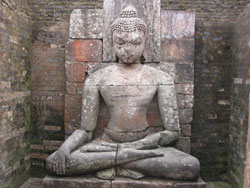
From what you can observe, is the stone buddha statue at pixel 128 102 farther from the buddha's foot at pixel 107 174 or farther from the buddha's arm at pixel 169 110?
the buddha's foot at pixel 107 174

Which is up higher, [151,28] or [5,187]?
[151,28]

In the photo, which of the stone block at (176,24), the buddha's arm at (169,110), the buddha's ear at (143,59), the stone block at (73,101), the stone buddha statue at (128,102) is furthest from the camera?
the stone block at (73,101)

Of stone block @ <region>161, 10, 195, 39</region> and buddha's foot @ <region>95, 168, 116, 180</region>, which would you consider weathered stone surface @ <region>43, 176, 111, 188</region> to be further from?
stone block @ <region>161, 10, 195, 39</region>

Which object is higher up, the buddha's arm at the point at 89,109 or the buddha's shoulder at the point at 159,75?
the buddha's shoulder at the point at 159,75

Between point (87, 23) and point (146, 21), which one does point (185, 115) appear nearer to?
point (146, 21)

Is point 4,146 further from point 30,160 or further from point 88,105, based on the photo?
point 88,105

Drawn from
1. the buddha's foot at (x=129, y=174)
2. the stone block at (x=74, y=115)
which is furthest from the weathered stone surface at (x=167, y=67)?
the buddha's foot at (x=129, y=174)

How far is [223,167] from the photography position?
5516 mm

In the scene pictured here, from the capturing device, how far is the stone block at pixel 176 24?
4.53 metres

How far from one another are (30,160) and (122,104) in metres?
2.89

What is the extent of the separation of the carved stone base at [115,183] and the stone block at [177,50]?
7.14 ft

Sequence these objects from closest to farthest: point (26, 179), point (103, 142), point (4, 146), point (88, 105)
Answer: point (103, 142) → point (88, 105) → point (4, 146) → point (26, 179)

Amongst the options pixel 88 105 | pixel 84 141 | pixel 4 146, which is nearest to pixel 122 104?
pixel 88 105

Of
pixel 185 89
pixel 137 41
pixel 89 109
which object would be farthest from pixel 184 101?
pixel 89 109
